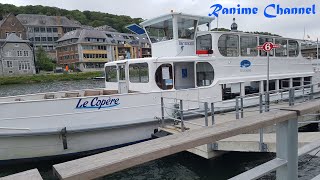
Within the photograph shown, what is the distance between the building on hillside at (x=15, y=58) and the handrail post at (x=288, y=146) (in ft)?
248

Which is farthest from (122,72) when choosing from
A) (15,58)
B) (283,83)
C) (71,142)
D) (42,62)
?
(42,62)

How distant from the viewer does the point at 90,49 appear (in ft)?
258

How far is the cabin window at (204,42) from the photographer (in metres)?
10.5

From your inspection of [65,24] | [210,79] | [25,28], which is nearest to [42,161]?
[210,79]

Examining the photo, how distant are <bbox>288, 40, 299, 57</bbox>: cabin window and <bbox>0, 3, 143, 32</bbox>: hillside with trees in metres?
117

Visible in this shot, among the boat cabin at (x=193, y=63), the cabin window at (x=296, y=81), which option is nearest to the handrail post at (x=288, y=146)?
the boat cabin at (x=193, y=63)

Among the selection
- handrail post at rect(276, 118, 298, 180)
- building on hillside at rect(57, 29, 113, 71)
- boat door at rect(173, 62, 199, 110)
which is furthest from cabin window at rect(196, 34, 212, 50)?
building on hillside at rect(57, 29, 113, 71)

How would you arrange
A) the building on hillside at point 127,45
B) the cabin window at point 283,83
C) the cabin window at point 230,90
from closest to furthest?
the cabin window at point 230,90 < the cabin window at point 283,83 < the building on hillside at point 127,45

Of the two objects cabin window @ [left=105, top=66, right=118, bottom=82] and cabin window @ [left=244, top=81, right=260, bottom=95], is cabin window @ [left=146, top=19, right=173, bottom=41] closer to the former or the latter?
cabin window @ [left=105, top=66, right=118, bottom=82]

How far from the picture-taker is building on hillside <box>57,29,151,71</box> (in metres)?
77.2

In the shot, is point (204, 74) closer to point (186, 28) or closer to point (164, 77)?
point (164, 77)

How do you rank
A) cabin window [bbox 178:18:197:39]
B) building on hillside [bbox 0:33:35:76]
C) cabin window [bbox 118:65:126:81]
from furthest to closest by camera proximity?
building on hillside [bbox 0:33:35:76] → cabin window [bbox 118:65:126:81] → cabin window [bbox 178:18:197:39]

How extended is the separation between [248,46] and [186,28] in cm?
261

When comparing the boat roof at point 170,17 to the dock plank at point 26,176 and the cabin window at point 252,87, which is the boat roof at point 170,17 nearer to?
the cabin window at point 252,87
